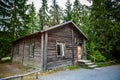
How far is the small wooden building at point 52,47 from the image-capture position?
11.6 metres

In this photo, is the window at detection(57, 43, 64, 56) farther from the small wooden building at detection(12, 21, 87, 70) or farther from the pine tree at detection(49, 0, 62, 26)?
the pine tree at detection(49, 0, 62, 26)

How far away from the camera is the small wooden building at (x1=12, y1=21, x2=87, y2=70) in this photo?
11562 millimetres

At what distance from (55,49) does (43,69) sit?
214 cm

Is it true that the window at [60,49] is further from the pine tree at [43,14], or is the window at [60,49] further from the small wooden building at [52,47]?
the pine tree at [43,14]

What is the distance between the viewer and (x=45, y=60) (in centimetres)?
1134

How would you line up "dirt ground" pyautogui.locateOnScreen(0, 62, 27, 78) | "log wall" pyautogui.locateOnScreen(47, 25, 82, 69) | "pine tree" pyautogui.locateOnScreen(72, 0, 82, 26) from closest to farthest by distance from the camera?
"dirt ground" pyautogui.locateOnScreen(0, 62, 27, 78)
"log wall" pyautogui.locateOnScreen(47, 25, 82, 69)
"pine tree" pyautogui.locateOnScreen(72, 0, 82, 26)

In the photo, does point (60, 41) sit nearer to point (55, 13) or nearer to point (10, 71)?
point (10, 71)

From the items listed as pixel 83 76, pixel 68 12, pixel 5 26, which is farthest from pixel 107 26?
pixel 5 26

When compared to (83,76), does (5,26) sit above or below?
above

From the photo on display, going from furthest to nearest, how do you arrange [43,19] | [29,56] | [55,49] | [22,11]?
[43,19] → [22,11] → [29,56] → [55,49]

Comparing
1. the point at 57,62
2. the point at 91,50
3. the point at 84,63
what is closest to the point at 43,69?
the point at 57,62

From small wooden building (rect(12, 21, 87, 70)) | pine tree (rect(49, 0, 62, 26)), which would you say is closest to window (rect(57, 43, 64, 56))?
small wooden building (rect(12, 21, 87, 70))

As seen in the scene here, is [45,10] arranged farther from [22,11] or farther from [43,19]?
[22,11]

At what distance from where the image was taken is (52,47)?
12.1 metres
